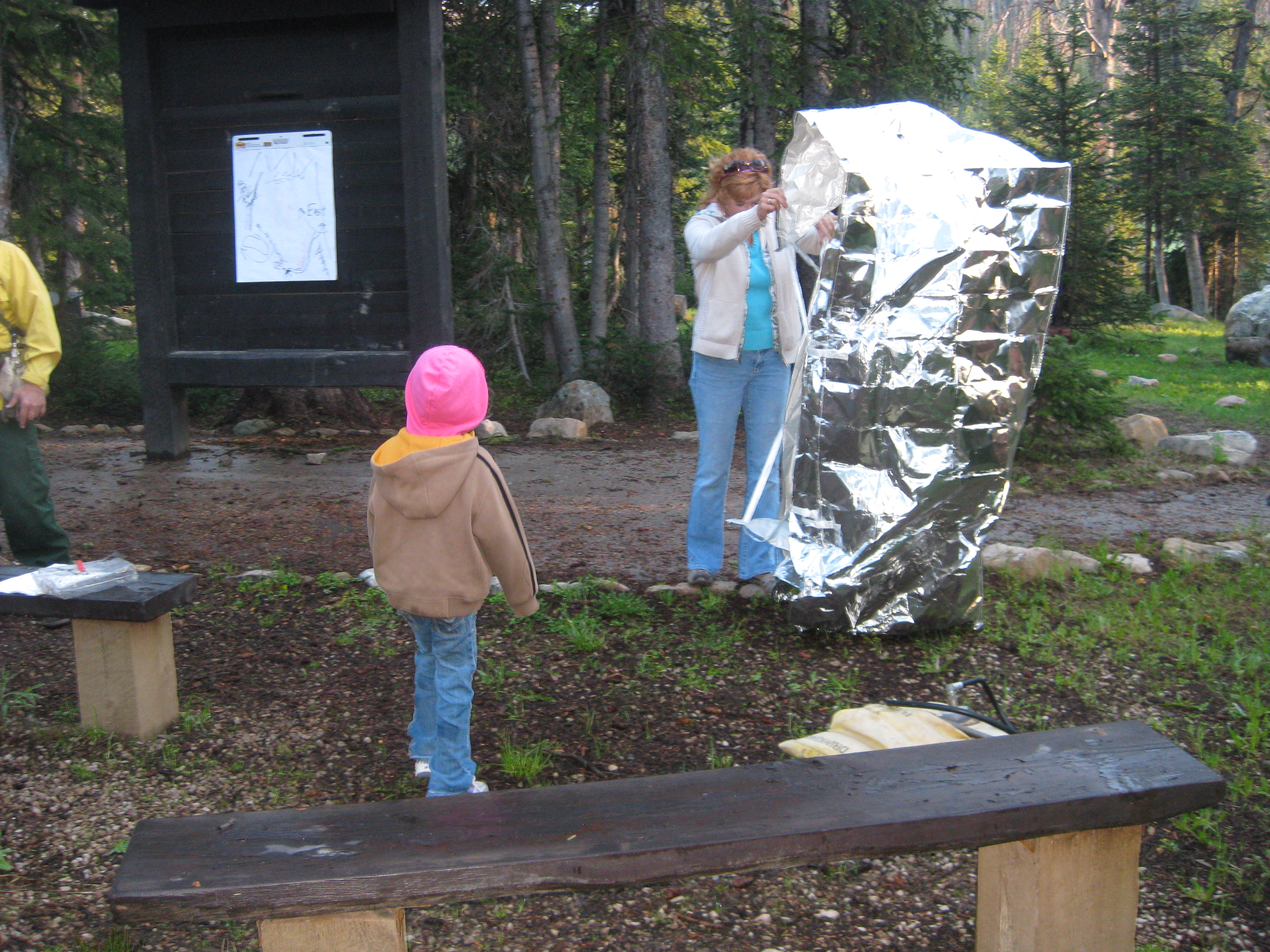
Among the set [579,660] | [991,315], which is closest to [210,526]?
[579,660]

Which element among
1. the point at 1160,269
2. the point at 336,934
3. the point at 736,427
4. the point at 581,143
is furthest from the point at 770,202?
the point at 1160,269

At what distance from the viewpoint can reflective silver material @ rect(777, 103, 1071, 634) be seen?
352 cm

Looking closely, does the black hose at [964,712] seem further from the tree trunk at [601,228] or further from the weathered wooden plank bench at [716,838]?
the tree trunk at [601,228]

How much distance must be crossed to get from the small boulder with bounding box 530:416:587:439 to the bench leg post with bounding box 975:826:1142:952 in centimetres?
660

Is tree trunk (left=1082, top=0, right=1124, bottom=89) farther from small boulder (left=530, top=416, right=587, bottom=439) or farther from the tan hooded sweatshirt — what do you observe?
the tan hooded sweatshirt

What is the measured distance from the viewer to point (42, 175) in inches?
451

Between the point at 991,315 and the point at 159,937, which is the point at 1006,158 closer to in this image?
the point at 991,315

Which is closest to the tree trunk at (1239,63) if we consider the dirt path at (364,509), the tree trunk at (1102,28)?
the tree trunk at (1102,28)

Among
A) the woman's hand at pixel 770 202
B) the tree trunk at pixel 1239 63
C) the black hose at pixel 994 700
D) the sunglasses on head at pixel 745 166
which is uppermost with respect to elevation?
the tree trunk at pixel 1239 63

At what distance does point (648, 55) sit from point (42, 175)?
7201mm

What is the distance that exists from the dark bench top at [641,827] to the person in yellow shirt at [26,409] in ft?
8.95

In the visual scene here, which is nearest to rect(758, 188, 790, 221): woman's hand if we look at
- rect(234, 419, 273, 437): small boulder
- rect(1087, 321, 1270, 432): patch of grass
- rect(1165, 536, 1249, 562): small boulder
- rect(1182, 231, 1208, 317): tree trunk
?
rect(1165, 536, 1249, 562): small boulder

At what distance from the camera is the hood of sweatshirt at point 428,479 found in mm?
2561

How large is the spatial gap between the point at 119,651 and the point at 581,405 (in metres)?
6.08
